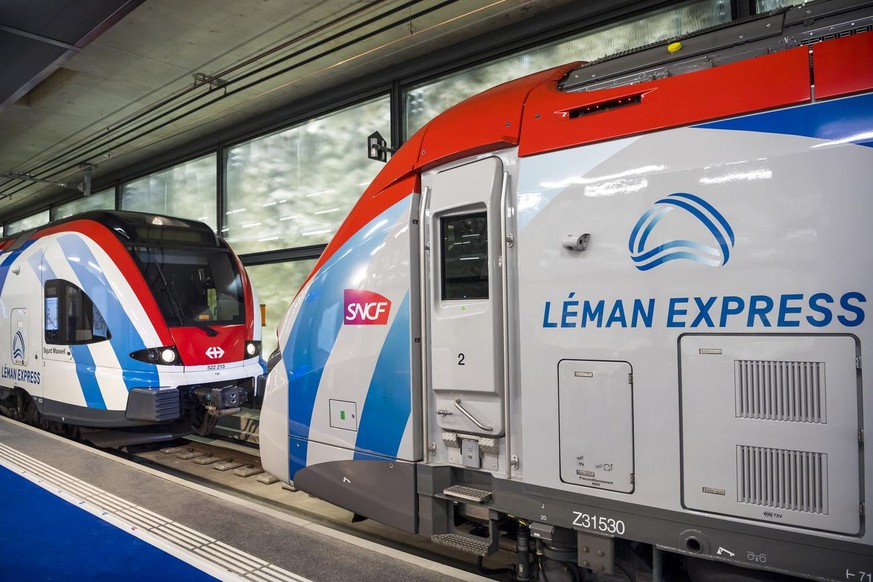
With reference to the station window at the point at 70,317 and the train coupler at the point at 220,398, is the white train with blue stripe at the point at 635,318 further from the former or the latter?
the station window at the point at 70,317

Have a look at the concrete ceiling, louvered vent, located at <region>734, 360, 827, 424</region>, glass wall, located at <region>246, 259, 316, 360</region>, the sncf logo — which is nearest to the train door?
the sncf logo

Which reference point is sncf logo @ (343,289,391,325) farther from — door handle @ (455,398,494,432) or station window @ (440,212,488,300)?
door handle @ (455,398,494,432)

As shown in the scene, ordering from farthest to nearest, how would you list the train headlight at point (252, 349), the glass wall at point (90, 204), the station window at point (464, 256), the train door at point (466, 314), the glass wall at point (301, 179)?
the glass wall at point (90, 204), the glass wall at point (301, 179), the train headlight at point (252, 349), the station window at point (464, 256), the train door at point (466, 314)

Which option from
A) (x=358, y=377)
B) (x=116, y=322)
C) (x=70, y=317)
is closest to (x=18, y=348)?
(x=70, y=317)

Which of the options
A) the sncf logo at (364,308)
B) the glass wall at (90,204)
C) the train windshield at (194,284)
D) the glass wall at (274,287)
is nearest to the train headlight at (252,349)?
Result: the train windshield at (194,284)

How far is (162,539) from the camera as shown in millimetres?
3910

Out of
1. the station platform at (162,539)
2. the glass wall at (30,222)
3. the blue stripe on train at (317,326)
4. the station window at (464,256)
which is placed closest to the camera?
the station window at (464,256)

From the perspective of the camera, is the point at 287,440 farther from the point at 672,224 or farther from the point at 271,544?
the point at 672,224

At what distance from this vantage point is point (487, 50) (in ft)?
26.2

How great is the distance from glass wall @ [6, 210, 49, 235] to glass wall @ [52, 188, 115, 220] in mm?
1507

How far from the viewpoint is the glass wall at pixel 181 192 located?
12969mm

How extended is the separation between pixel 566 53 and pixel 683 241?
5678mm

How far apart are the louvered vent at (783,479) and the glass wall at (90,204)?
55.3ft

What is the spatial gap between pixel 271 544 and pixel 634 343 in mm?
2716
